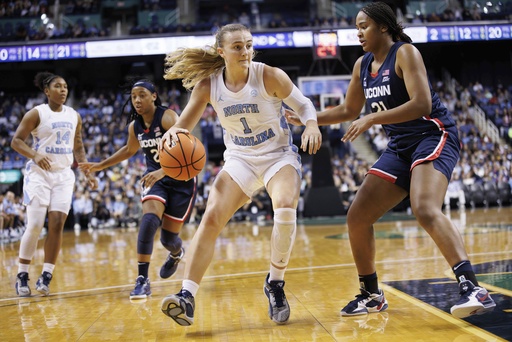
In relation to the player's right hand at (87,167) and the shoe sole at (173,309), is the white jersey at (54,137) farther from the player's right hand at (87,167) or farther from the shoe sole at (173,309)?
the shoe sole at (173,309)

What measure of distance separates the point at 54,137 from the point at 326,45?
12288mm

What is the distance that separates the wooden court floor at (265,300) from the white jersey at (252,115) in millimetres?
1139

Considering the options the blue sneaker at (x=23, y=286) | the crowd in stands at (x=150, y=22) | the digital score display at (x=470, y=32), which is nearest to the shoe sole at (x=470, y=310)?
the blue sneaker at (x=23, y=286)

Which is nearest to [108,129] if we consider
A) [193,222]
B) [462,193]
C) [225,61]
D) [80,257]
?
[193,222]

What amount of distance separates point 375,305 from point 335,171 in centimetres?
1487

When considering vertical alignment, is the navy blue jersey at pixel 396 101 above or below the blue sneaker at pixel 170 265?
above

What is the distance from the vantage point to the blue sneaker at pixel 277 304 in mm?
3848

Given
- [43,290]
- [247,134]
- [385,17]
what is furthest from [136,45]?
[385,17]

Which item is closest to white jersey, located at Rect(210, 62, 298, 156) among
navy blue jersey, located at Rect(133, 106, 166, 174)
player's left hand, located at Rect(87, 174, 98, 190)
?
navy blue jersey, located at Rect(133, 106, 166, 174)

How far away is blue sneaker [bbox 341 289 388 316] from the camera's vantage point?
13.1 feet

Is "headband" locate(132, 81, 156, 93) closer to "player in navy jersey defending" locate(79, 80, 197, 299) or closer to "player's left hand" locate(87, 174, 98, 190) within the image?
"player in navy jersey defending" locate(79, 80, 197, 299)

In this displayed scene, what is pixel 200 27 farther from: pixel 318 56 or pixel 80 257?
pixel 80 257

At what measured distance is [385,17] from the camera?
4.00 metres

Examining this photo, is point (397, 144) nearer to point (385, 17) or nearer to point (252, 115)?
point (385, 17)
